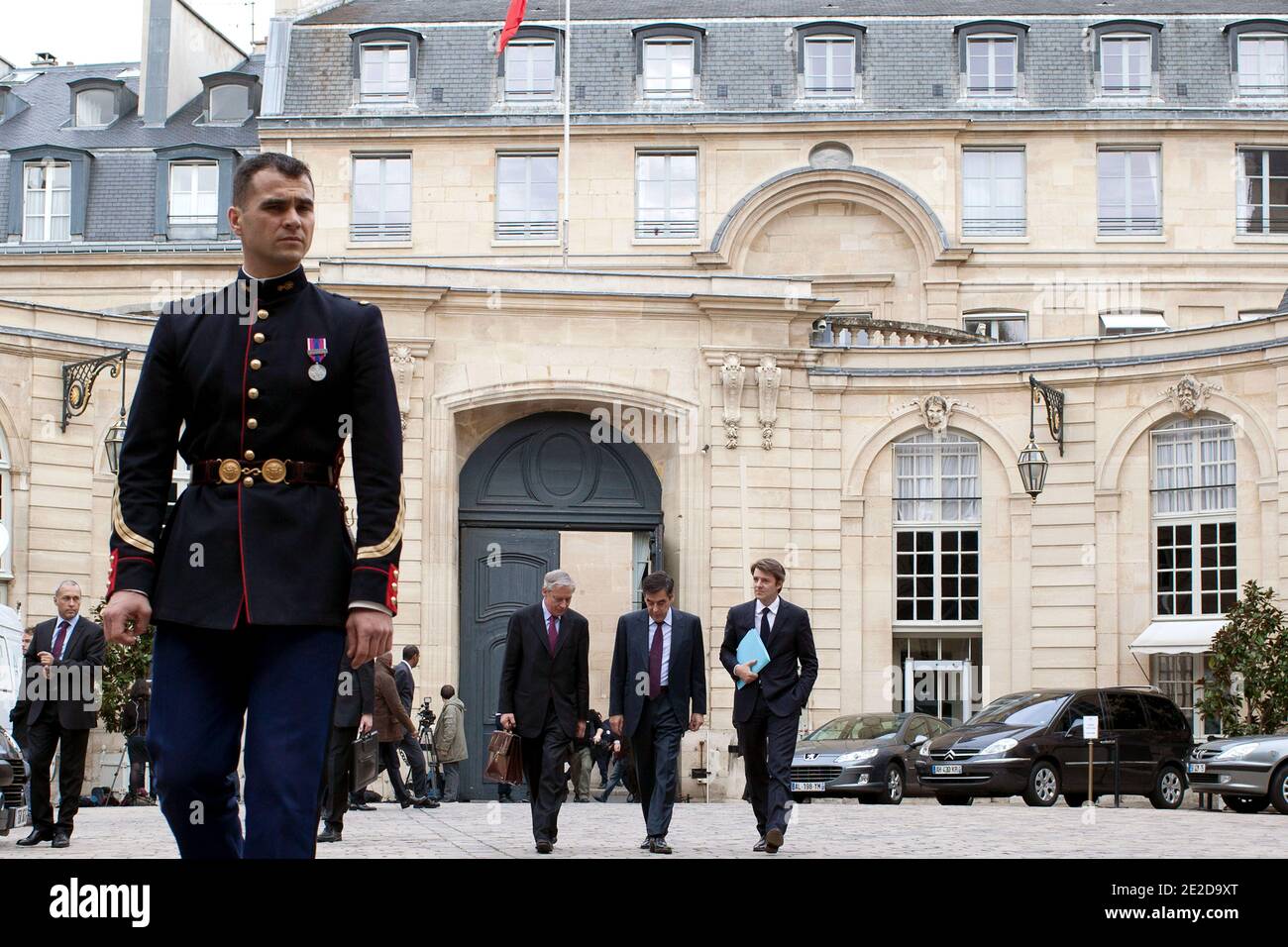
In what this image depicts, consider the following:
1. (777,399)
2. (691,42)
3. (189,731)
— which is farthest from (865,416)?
(189,731)

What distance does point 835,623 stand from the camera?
28.5 meters

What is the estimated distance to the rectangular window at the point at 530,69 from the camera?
126 ft

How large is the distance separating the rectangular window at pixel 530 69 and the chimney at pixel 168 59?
8.52m

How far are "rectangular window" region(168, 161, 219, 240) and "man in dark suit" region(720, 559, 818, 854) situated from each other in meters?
28.5

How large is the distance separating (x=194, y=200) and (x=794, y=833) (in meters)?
27.8

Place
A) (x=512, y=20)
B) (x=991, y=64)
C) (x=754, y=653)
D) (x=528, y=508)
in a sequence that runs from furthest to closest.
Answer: (x=991, y=64)
(x=512, y=20)
(x=528, y=508)
(x=754, y=653)

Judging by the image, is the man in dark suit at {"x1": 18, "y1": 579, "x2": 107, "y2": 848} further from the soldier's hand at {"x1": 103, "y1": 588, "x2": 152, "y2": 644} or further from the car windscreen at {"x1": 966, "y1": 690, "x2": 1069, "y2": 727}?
the car windscreen at {"x1": 966, "y1": 690, "x2": 1069, "y2": 727}

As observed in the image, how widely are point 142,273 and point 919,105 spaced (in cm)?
1511

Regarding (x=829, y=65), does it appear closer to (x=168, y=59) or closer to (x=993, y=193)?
(x=993, y=193)

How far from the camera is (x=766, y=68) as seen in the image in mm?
38125

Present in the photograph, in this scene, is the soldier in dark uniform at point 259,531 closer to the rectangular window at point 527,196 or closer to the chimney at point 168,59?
the rectangular window at point 527,196

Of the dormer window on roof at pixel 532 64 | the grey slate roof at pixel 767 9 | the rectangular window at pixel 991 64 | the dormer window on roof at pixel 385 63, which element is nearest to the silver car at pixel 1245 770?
the rectangular window at pixel 991 64

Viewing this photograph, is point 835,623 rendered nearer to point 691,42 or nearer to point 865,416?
point 865,416

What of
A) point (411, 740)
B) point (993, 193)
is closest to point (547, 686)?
point (411, 740)
